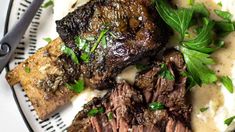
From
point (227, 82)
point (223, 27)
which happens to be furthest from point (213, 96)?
point (223, 27)

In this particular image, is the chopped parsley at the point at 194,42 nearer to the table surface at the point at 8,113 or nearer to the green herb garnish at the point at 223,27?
the green herb garnish at the point at 223,27

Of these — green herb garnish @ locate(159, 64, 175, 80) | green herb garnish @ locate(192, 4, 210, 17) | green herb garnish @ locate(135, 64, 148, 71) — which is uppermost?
green herb garnish @ locate(192, 4, 210, 17)

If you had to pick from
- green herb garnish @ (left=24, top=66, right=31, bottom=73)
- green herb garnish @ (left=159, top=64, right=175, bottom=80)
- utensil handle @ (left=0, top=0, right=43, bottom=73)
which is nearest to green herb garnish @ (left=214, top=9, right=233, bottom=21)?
green herb garnish @ (left=159, top=64, right=175, bottom=80)

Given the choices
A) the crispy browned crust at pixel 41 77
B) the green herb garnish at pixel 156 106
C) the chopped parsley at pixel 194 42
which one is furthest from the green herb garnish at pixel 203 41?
the crispy browned crust at pixel 41 77

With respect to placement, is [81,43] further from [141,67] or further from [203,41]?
[203,41]

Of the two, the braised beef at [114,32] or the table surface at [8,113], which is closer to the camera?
the braised beef at [114,32]

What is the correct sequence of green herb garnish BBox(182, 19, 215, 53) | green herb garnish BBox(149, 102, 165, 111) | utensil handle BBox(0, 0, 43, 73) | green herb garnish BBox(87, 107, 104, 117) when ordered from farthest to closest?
utensil handle BBox(0, 0, 43, 73) < green herb garnish BBox(87, 107, 104, 117) < green herb garnish BBox(149, 102, 165, 111) < green herb garnish BBox(182, 19, 215, 53)

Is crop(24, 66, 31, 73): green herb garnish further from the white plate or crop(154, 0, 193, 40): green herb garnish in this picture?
crop(154, 0, 193, 40): green herb garnish
